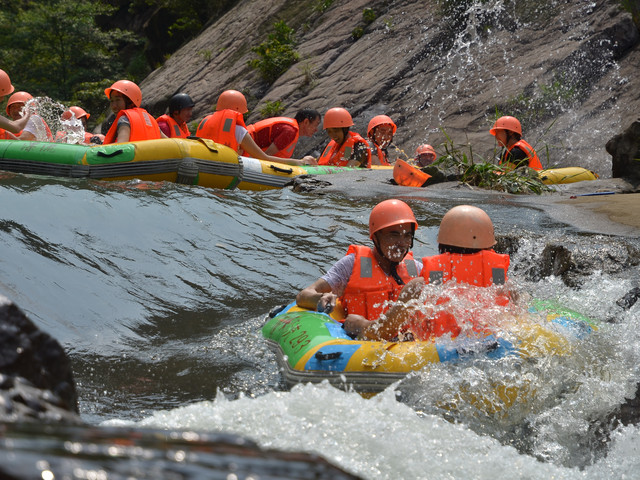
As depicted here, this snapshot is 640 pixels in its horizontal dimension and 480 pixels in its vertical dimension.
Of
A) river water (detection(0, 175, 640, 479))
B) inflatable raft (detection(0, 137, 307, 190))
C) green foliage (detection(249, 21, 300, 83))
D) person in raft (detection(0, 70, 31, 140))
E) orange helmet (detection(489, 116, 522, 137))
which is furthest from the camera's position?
green foliage (detection(249, 21, 300, 83))

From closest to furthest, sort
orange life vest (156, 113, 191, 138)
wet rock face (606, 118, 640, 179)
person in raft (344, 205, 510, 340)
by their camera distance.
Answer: person in raft (344, 205, 510, 340), wet rock face (606, 118, 640, 179), orange life vest (156, 113, 191, 138)

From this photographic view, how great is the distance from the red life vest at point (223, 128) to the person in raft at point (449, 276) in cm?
641

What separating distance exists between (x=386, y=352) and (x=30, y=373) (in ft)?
8.42

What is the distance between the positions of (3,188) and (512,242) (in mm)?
5049

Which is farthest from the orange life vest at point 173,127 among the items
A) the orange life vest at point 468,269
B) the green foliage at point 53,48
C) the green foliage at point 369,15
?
the green foliage at point 53,48

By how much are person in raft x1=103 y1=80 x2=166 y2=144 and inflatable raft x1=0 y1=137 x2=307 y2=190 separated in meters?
0.37

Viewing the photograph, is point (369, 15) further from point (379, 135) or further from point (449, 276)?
point (449, 276)

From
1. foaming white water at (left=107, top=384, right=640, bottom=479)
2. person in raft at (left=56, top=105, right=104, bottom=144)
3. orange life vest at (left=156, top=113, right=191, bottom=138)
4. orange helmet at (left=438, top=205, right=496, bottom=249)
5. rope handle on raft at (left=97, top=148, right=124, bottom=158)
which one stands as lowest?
person in raft at (left=56, top=105, right=104, bottom=144)

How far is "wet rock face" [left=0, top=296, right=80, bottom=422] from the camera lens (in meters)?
1.87

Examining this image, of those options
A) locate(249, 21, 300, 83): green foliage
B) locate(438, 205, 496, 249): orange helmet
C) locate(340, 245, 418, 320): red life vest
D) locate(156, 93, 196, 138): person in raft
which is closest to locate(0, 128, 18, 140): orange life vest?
locate(156, 93, 196, 138): person in raft

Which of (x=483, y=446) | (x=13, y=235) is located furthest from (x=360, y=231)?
(x=483, y=446)

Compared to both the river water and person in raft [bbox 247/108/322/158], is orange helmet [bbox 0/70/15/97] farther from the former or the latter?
person in raft [bbox 247/108/322/158]

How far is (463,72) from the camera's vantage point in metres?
16.2

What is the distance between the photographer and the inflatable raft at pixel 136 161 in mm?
9633
